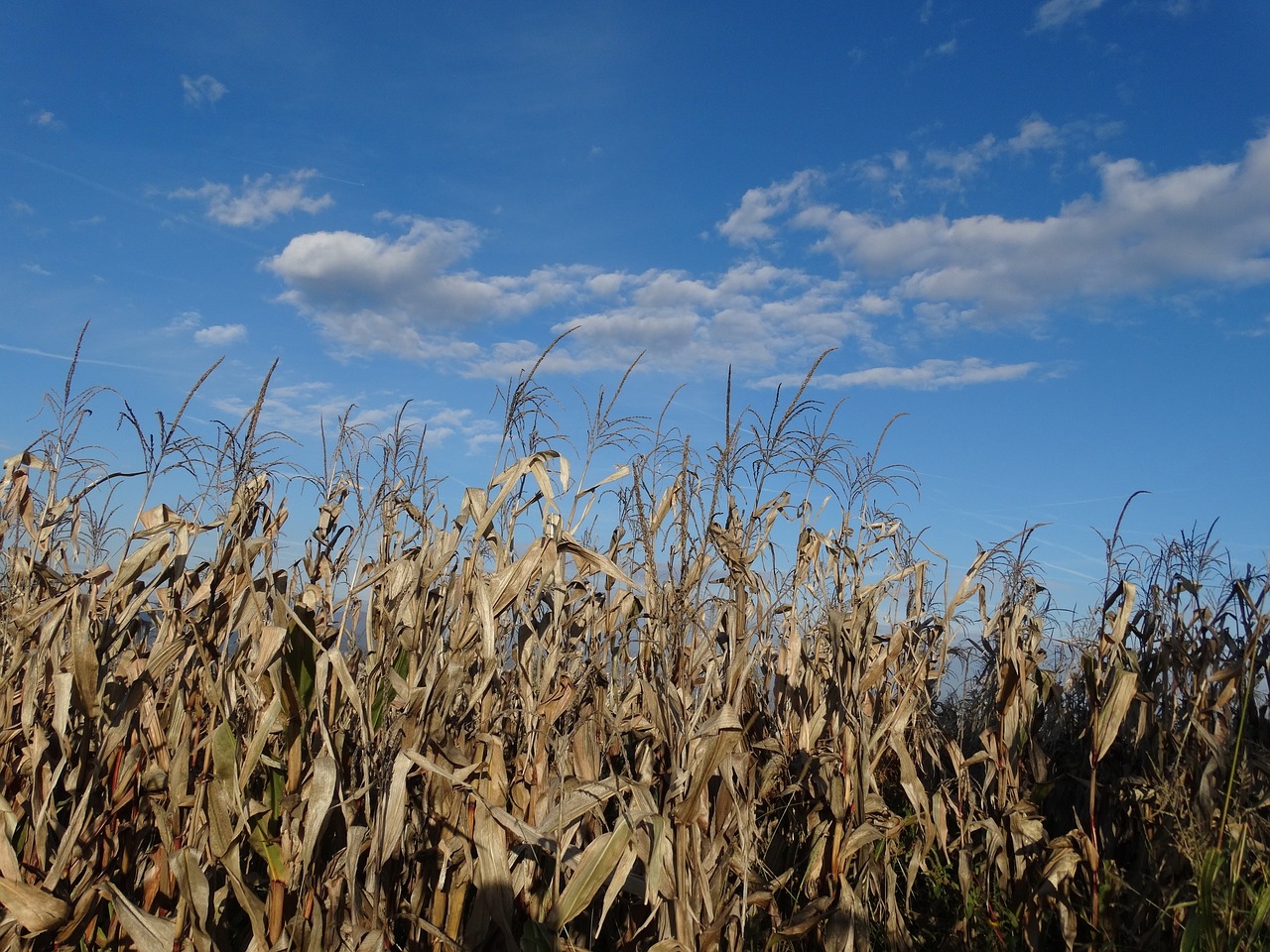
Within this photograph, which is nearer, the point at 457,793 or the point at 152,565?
the point at 457,793

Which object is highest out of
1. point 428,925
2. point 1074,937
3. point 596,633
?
point 596,633

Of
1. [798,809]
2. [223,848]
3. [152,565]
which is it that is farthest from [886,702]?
[152,565]

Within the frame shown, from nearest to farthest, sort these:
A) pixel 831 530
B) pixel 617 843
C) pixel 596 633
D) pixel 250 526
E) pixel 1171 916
A: pixel 617 843 → pixel 250 526 → pixel 1171 916 → pixel 596 633 → pixel 831 530

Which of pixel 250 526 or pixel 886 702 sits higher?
pixel 250 526

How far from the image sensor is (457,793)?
8.04 ft

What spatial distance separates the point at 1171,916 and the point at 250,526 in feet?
11.1

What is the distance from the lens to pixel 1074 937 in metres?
3.04

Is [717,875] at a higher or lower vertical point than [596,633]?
lower

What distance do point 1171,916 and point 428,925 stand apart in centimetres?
A: 254

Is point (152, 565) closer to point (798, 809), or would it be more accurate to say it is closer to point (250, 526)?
point (250, 526)

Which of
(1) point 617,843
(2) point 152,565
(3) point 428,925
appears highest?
(2) point 152,565

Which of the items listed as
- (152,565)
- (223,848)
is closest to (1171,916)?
(223,848)

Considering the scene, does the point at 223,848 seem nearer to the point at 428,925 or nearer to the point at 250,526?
the point at 428,925

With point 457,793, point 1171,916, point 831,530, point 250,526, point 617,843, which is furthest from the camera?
point 831,530
